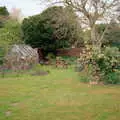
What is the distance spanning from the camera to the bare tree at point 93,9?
A: 83.1 feet

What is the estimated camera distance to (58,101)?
9469 mm

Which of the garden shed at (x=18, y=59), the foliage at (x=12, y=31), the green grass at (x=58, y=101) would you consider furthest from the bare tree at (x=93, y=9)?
the green grass at (x=58, y=101)

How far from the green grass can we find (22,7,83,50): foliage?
44.3 feet

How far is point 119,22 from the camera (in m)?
27.5

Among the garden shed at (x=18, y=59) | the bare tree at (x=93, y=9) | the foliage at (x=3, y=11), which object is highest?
the foliage at (x=3, y=11)

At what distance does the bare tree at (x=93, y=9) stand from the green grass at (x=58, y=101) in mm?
13343

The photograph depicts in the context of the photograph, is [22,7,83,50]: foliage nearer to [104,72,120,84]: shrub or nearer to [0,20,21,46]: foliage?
[0,20,21,46]: foliage

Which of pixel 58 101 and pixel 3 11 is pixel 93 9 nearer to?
pixel 3 11

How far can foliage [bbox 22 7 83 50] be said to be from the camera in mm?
26375

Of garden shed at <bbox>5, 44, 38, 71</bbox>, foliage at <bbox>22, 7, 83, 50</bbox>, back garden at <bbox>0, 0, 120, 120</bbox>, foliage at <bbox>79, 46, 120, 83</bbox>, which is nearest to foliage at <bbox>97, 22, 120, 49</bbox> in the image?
back garden at <bbox>0, 0, 120, 120</bbox>

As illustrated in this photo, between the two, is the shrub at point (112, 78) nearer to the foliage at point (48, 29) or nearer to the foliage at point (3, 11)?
the foliage at point (48, 29)

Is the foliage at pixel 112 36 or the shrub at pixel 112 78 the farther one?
the foliage at pixel 112 36

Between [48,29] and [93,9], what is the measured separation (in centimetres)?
453

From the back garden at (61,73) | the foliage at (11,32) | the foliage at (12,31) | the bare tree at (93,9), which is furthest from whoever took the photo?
the foliage at (12,31)
